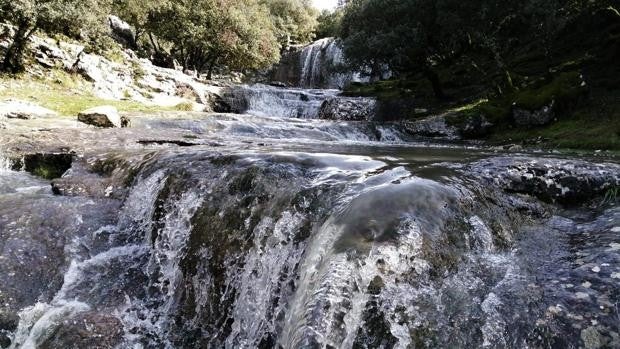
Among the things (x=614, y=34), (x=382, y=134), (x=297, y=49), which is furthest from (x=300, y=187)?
(x=297, y=49)

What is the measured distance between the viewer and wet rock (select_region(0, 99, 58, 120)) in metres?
15.9

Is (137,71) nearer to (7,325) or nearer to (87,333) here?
(7,325)

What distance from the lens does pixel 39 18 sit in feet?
67.0

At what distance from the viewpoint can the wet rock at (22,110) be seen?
15.9 metres

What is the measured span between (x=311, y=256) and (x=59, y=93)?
2090 cm

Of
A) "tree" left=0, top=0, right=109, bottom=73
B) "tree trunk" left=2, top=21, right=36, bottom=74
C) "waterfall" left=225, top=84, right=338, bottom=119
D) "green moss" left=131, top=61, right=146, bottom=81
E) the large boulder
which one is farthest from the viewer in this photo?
Answer: "waterfall" left=225, top=84, right=338, bottom=119

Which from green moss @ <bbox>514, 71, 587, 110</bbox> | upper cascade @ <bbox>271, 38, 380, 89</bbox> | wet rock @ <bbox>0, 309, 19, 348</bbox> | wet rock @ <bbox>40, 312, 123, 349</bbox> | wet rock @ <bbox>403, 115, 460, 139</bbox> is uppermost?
upper cascade @ <bbox>271, 38, 380, 89</bbox>

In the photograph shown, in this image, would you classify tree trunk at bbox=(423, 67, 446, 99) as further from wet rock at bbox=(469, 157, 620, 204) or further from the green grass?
wet rock at bbox=(469, 157, 620, 204)

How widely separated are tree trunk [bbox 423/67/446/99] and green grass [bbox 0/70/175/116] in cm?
1407

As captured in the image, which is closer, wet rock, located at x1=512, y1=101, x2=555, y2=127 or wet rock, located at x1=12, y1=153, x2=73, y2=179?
wet rock, located at x1=12, y1=153, x2=73, y2=179

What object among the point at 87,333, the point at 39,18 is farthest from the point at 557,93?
the point at 39,18

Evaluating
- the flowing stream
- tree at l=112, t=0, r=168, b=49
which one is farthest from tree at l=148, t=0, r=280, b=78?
the flowing stream

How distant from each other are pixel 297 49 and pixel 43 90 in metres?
36.2

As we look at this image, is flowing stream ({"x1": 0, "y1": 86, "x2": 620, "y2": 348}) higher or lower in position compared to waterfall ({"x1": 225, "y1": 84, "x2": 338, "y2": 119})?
lower
